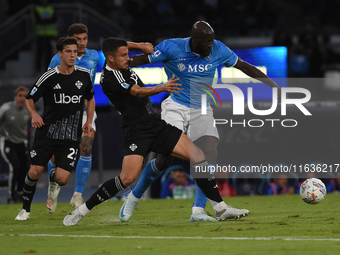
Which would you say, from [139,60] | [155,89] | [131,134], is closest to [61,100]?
[139,60]

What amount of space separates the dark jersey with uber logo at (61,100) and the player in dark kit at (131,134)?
114cm

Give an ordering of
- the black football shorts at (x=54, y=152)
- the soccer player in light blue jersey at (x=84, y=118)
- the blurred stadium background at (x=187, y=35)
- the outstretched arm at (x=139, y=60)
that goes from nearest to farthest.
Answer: the outstretched arm at (x=139, y=60)
the black football shorts at (x=54, y=152)
the soccer player in light blue jersey at (x=84, y=118)
the blurred stadium background at (x=187, y=35)

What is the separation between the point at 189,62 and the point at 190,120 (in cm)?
72

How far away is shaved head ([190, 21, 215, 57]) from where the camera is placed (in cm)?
796

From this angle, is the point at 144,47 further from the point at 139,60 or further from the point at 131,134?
the point at 131,134

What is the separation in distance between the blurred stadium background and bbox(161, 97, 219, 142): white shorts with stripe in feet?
17.9

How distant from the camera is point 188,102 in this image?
27.6 feet

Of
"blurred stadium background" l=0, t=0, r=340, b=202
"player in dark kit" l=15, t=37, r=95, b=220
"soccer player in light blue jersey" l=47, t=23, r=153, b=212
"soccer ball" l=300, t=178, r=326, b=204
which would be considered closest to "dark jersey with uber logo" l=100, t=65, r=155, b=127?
"player in dark kit" l=15, t=37, r=95, b=220

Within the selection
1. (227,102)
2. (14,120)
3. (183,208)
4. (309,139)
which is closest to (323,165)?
(309,139)

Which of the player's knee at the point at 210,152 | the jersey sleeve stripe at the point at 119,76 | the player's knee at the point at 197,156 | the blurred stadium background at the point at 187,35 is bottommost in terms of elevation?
the player's knee at the point at 197,156

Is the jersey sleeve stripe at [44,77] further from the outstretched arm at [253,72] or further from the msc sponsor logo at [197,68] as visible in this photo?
the outstretched arm at [253,72]

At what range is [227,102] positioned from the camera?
1550cm

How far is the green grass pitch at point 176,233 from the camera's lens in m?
5.89

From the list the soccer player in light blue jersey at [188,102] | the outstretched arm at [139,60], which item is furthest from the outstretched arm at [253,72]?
the outstretched arm at [139,60]
